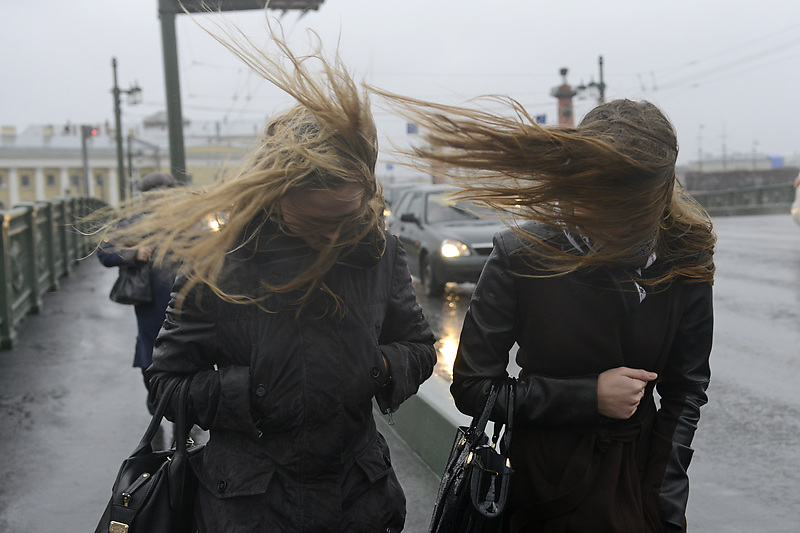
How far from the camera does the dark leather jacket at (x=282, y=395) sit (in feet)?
6.88

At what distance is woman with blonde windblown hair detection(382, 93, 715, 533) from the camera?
1.96 m

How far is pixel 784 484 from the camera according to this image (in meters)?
4.65

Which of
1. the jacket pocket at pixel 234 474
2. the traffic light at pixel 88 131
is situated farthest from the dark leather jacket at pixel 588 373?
the traffic light at pixel 88 131

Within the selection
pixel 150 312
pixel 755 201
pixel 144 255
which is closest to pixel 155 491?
pixel 144 255

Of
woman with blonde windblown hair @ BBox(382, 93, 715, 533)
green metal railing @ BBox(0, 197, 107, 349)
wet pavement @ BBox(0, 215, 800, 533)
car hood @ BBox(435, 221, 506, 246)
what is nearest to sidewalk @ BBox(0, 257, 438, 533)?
wet pavement @ BBox(0, 215, 800, 533)

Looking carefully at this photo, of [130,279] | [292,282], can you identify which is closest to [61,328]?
[130,279]

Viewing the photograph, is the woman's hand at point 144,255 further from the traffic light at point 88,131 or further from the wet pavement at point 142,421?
the traffic light at point 88,131

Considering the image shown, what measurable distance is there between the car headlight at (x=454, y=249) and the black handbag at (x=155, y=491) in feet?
32.8

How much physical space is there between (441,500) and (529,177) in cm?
81

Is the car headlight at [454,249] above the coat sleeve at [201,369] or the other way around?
the other way around

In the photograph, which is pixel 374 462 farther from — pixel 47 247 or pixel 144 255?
pixel 47 247

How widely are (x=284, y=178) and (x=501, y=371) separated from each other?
740 mm

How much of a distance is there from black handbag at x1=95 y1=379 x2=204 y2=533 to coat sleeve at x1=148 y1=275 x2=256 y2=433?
4cm

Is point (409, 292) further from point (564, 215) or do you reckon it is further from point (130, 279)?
point (130, 279)
